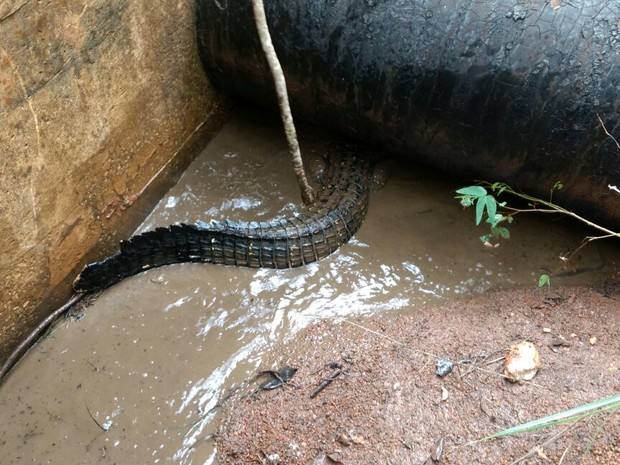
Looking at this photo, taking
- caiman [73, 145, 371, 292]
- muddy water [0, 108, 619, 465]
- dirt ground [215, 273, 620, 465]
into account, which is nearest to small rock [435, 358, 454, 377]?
dirt ground [215, 273, 620, 465]

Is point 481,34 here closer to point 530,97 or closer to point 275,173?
point 530,97

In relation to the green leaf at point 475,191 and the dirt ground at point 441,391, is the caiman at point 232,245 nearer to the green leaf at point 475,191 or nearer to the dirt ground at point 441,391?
the dirt ground at point 441,391

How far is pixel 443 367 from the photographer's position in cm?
259

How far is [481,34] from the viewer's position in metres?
2.74

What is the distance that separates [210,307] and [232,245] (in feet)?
1.14

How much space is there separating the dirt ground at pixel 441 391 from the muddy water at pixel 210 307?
14 centimetres

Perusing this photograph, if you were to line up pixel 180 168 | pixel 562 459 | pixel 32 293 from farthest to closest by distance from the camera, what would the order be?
pixel 180 168, pixel 32 293, pixel 562 459

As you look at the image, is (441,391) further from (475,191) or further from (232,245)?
(232,245)

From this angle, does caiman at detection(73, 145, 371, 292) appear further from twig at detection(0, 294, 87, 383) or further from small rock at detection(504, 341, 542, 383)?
small rock at detection(504, 341, 542, 383)

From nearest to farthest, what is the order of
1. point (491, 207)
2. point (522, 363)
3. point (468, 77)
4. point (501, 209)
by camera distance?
point (522, 363) < point (491, 207) < point (468, 77) < point (501, 209)

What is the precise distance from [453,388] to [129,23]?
2346mm

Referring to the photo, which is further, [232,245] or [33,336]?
[232,245]

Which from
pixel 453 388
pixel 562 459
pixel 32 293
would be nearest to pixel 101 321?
pixel 32 293

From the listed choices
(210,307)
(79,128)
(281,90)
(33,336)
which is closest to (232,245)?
(210,307)
